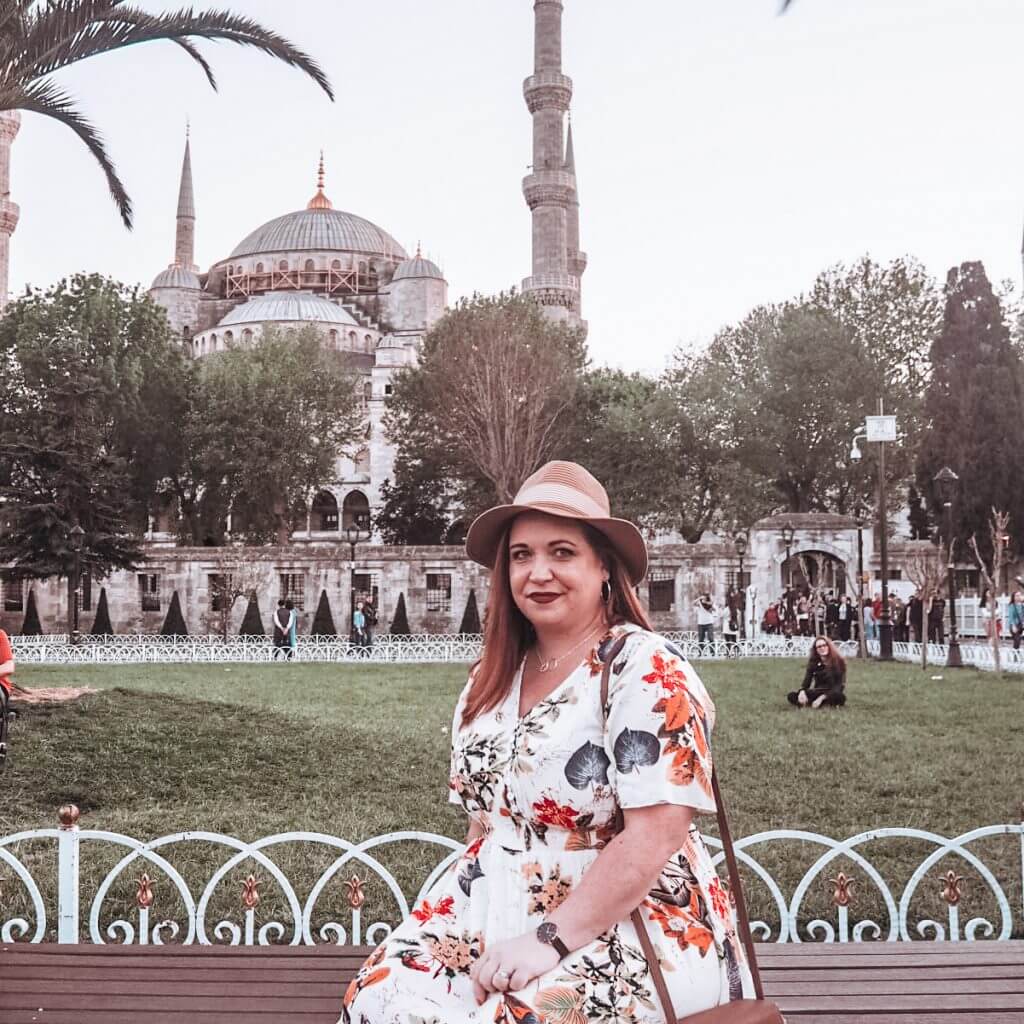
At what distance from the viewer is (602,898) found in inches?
81.7

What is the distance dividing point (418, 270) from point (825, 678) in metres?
56.5

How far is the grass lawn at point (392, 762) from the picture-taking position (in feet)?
23.2

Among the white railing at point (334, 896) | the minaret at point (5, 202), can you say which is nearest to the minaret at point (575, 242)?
the minaret at point (5, 202)

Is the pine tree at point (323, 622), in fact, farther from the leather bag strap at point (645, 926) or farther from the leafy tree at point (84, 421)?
the leather bag strap at point (645, 926)

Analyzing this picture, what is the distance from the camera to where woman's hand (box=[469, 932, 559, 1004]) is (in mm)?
2047

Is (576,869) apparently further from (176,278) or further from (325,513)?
(176,278)

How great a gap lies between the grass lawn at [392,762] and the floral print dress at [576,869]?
343 centimetres

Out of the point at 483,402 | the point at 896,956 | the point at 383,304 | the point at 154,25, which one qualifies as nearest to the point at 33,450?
the point at 483,402

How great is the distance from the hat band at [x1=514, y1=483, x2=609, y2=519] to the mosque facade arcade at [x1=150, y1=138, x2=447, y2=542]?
51082 millimetres

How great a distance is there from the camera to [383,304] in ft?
221

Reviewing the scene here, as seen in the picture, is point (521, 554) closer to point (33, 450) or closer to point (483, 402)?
point (33, 450)

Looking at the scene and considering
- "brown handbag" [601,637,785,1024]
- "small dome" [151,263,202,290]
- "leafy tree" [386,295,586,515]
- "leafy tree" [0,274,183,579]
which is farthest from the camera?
"small dome" [151,263,202,290]

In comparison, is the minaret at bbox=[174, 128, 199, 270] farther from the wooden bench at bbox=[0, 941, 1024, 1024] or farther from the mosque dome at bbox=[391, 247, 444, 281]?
the wooden bench at bbox=[0, 941, 1024, 1024]

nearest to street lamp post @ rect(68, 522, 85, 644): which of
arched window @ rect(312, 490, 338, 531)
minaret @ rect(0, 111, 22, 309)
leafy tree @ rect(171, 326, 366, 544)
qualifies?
leafy tree @ rect(171, 326, 366, 544)
